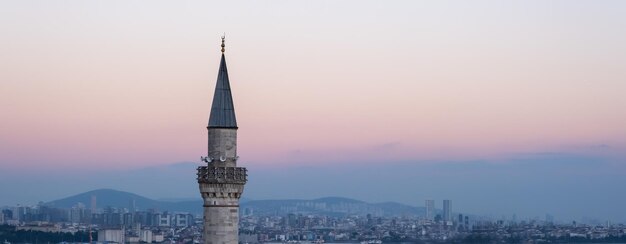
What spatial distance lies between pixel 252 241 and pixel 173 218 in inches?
1030

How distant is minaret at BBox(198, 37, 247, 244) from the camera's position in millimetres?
22562

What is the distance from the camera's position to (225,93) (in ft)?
74.8

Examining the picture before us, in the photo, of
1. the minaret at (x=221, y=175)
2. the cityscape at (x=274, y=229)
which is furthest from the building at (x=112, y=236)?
the minaret at (x=221, y=175)

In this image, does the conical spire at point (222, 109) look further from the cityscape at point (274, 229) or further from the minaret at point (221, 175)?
the cityscape at point (274, 229)

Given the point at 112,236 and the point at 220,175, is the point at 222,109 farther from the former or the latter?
the point at 112,236

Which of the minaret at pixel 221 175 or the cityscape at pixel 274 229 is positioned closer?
the minaret at pixel 221 175

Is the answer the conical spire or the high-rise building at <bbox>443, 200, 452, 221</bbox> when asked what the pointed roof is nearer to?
the conical spire

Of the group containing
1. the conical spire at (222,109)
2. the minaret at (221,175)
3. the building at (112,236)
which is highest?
the conical spire at (222,109)

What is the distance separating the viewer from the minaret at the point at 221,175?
2256 cm

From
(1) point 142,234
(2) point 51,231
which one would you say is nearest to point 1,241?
(2) point 51,231

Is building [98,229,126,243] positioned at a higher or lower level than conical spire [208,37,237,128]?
lower

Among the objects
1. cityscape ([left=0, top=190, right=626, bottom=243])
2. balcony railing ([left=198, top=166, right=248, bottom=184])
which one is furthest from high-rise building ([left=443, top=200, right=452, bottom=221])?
balcony railing ([left=198, top=166, right=248, bottom=184])

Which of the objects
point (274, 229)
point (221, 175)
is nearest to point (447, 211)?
point (274, 229)

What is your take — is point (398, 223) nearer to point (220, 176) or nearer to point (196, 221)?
point (196, 221)
